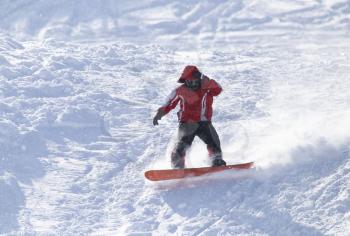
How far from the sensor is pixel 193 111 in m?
8.27

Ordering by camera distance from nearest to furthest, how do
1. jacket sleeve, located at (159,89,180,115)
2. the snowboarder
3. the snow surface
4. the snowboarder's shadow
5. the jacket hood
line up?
the snowboarder's shadow → the snow surface → the jacket hood → the snowboarder → jacket sleeve, located at (159,89,180,115)

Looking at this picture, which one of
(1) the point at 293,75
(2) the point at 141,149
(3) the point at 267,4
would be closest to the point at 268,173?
(2) the point at 141,149

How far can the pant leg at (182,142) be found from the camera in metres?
8.32

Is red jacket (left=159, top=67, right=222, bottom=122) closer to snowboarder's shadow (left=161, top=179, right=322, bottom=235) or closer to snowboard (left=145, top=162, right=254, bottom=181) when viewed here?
snowboard (left=145, top=162, right=254, bottom=181)

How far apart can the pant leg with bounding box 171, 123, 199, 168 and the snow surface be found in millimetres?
355

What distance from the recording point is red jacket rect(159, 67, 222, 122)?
8141mm

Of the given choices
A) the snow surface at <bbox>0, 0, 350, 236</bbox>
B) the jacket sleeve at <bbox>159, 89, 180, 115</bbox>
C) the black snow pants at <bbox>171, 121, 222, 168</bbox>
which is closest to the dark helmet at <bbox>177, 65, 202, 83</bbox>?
the jacket sleeve at <bbox>159, 89, 180, 115</bbox>

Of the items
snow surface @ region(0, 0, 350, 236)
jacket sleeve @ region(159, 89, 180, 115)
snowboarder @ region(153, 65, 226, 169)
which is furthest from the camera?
jacket sleeve @ region(159, 89, 180, 115)

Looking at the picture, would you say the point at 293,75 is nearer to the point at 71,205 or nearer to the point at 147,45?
the point at 147,45

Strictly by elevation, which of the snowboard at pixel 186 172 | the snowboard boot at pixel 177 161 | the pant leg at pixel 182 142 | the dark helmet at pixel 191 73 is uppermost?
the dark helmet at pixel 191 73

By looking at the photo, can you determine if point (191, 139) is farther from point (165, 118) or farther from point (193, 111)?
point (165, 118)

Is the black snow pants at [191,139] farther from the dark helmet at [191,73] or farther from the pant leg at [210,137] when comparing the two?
the dark helmet at [191,73]

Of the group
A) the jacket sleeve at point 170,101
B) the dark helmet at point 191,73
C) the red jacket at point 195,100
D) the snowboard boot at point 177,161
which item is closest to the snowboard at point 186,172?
the snowboard boot at point 177,161

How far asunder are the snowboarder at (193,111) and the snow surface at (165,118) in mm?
438
